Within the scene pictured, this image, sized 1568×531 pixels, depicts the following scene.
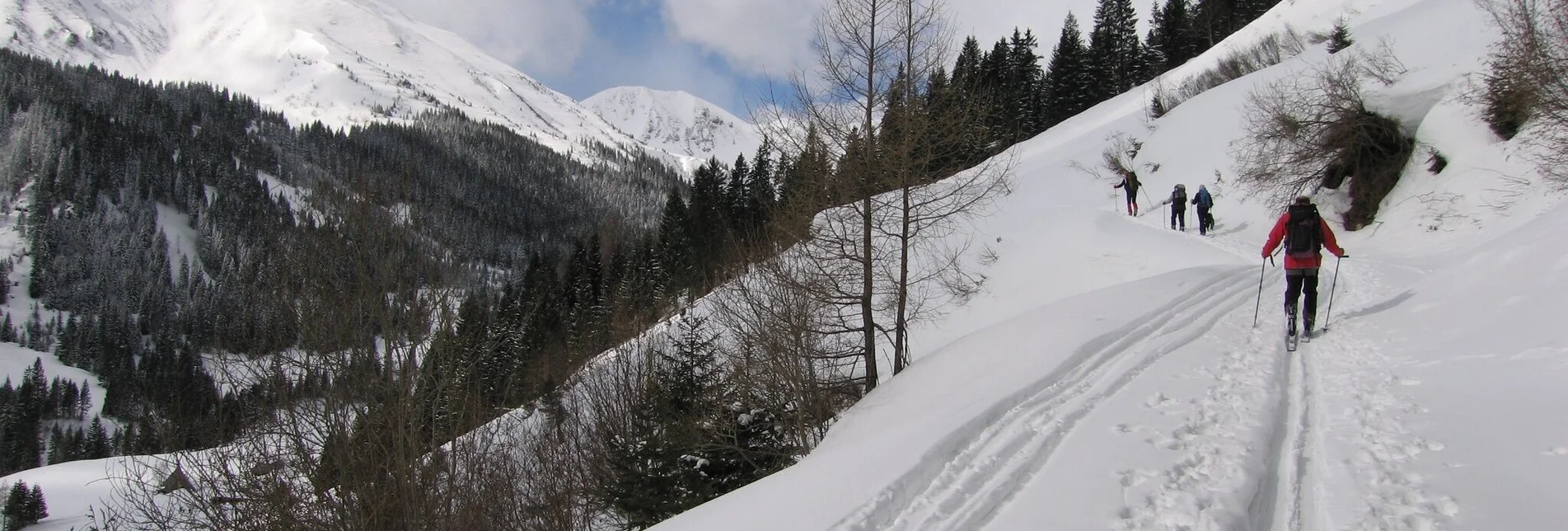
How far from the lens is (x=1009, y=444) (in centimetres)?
486

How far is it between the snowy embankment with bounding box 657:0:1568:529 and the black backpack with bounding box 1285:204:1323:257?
990 mm

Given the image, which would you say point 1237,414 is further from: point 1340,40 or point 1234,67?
point 1234,67

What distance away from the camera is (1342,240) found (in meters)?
17.1

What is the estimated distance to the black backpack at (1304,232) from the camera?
8039 mm

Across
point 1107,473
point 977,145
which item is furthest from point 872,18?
point 1107,473

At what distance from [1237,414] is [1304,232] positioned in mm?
4415

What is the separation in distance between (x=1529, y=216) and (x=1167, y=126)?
18925 millimetres

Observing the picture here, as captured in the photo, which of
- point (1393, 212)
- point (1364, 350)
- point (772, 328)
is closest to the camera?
point (1364, 350)

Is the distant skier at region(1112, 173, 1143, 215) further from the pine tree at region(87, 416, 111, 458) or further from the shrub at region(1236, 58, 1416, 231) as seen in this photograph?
the pine tree at region(87, 416, 111, 458)

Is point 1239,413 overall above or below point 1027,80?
below

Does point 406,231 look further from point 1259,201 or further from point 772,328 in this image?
point 1259,201

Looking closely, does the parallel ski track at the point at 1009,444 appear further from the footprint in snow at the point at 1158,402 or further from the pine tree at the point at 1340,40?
the pine tree at the point at 1340,40

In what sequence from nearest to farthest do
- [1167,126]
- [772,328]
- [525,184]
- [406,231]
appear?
[406,231] < [772,328] < [1167,126] < [525,184]

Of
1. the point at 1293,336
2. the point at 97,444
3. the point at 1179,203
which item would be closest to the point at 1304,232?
the point at 1293,336
